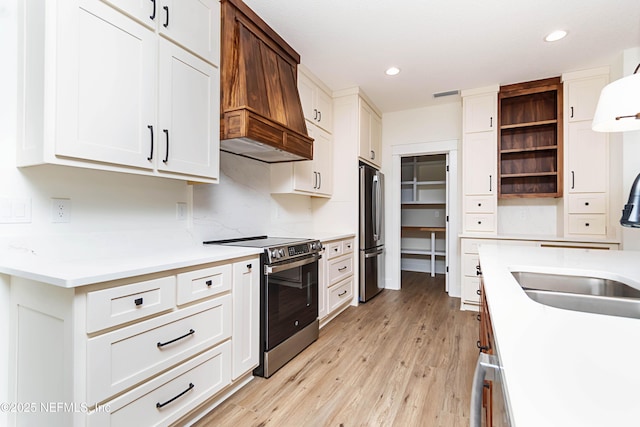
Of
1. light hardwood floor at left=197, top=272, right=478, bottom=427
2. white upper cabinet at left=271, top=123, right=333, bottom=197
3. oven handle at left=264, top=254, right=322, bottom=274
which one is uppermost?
white upper cabinet at left=271, top=123, right=333, bottom=197

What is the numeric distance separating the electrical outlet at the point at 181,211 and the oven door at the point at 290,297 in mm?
714

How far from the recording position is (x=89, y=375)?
3.75 feet

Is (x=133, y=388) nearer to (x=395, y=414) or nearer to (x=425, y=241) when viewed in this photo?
(x=395, y=414)

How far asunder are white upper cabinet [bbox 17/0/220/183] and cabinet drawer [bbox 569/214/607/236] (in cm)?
373

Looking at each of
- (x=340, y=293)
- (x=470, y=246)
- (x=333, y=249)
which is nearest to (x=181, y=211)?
(x=333, y=249)

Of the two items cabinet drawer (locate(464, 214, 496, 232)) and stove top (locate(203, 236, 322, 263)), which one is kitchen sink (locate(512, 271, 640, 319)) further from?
cabinet drawer (locate(464, 214, 496, 232))

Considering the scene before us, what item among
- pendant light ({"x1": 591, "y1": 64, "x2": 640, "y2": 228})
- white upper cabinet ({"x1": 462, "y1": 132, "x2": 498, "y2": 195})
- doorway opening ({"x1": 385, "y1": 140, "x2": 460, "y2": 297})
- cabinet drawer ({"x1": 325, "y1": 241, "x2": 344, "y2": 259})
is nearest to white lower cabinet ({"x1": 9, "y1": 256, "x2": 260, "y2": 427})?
cabinet drawer ({"x1": 325, "y1": 241, "x2": 344, "y2": 259})

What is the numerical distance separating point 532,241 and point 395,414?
2.54m

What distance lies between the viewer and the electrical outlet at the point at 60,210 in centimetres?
151

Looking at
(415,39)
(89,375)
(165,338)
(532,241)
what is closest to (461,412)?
(165,338)

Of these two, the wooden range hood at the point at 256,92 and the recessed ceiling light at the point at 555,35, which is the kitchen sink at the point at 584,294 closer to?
the wooden range hood at the point at 256,92

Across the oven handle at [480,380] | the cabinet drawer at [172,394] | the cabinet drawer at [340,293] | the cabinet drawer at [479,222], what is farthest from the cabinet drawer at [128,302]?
the cabinet drawer at [479,222]

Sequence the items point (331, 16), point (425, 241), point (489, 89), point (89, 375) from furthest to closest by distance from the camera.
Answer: point (425, 241) < point (489, 89) < point (331, 16) < point (89, 375)

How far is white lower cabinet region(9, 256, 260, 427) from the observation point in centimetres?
114
